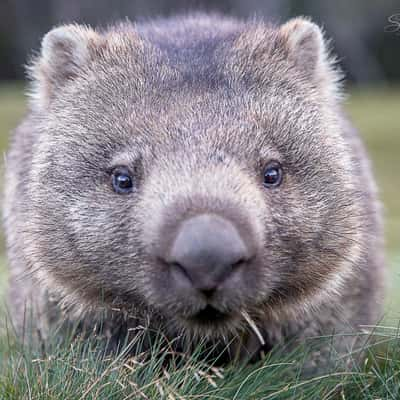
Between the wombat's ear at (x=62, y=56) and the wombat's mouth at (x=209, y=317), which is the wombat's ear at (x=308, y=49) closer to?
the wombat's ear at (x=62, y=56)

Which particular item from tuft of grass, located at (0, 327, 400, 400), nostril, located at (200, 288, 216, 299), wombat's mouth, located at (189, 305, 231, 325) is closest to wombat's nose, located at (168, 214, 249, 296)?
nostril, located at (200, 288, 216, 299)

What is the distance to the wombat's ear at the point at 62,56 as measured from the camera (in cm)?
525

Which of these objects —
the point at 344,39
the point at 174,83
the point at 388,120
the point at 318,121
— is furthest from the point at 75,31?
the point at 344,39

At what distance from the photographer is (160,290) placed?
161 inches

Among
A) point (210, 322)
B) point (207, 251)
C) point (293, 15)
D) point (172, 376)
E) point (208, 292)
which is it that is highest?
point (293, 15)

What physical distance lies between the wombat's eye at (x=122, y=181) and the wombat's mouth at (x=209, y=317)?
0.68 m

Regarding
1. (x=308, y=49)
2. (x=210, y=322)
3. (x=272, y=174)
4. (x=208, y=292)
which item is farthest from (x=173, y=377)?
(x=308, y=49)

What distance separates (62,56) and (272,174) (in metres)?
1.51

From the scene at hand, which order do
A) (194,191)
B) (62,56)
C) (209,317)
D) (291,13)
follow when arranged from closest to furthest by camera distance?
(194,191)
(209,317)
(62,56)
(291,13)

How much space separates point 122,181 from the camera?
14.9 ft

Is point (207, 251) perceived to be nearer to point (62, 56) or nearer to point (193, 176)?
point (193, 176)

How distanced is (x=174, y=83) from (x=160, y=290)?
Answer: 3.92 ft

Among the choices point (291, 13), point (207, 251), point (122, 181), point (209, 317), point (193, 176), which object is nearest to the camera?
point (207, 251)

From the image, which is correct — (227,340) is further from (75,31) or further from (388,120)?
(388,120)
